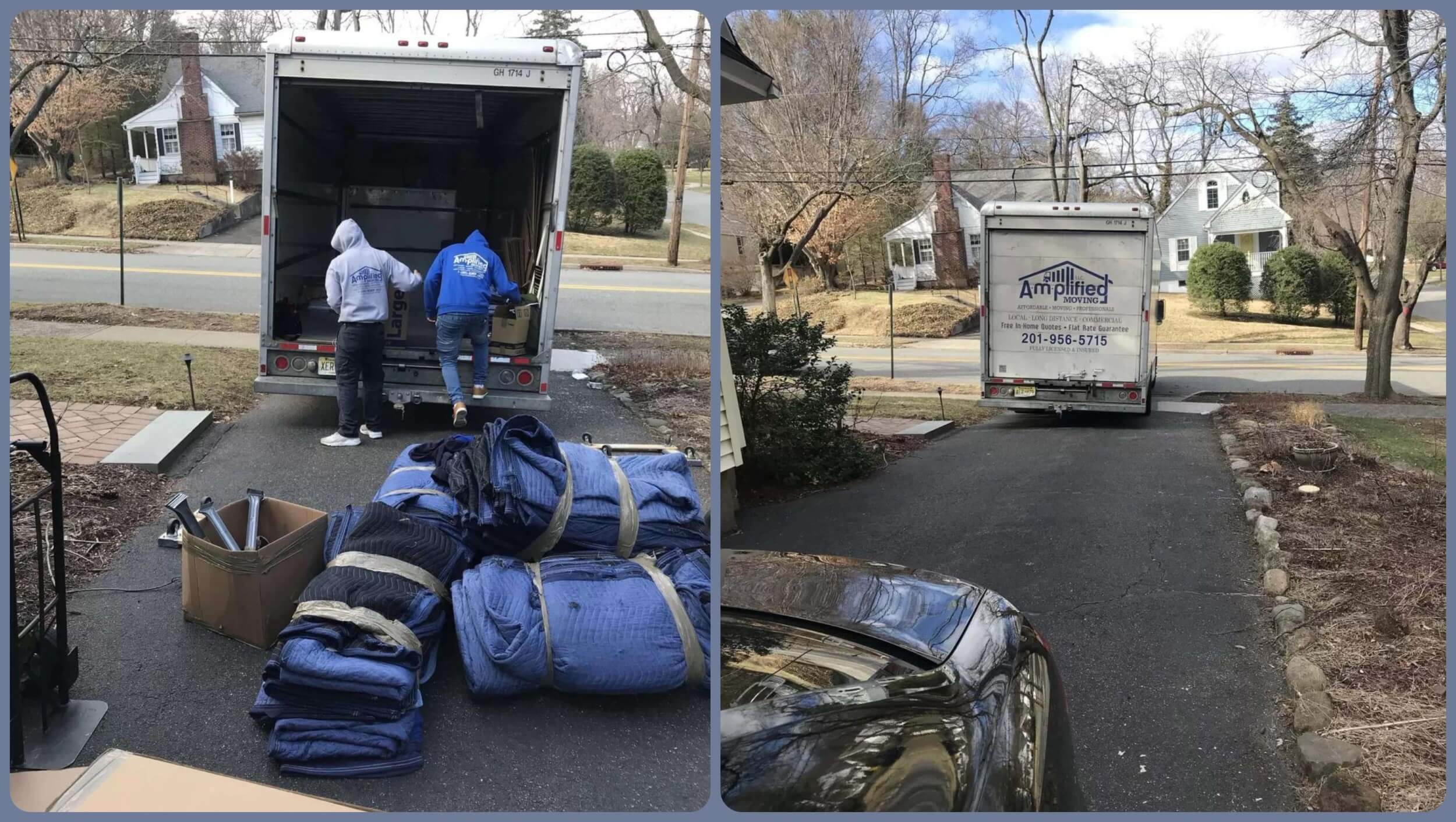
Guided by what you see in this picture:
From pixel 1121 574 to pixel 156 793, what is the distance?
205 inches

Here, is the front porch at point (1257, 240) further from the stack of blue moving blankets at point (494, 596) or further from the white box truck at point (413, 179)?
the stack of blue moving blankets at point (494, 596)

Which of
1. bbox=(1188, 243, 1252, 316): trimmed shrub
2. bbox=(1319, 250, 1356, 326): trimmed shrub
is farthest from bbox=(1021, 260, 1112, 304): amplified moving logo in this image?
bbox=(1188, 243, 1252, 316): trimmed shrub

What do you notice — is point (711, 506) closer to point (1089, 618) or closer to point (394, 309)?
point (1089, 618)

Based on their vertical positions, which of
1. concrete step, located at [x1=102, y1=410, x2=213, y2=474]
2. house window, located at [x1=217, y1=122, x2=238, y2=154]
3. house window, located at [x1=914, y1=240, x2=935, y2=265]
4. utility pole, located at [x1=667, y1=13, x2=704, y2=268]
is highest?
house window, located at [x1=914, y1=240, x2=935, y2=265]

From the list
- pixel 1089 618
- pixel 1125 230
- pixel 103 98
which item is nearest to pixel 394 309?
pixel 103 98

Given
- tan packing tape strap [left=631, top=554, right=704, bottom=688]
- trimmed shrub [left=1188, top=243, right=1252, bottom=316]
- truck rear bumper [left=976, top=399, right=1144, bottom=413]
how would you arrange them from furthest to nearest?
1. trimmed shrub [left=1188, top=243, right=1252, bottom=316]
2. truck rear bumper [left=976, top=399, right=1144, bottom=413]
3. tan packing tape strap [left=631, top=554, right=704, bottom=688]

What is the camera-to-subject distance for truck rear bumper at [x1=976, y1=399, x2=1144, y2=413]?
12148 millimetres

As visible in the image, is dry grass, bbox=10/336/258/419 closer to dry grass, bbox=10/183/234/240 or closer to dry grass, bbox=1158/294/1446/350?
dry grass, bbox=10/183/234/240

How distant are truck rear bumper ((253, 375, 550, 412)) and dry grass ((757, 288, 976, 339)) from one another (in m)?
8.54

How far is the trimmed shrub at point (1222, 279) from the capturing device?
3105 cm

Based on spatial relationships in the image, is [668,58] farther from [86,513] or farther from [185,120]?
[185,120]

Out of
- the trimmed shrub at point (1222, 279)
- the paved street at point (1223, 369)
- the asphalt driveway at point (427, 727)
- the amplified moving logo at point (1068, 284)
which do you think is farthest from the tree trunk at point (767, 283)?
Answer: the trimmed shrub at point (1222, 279)

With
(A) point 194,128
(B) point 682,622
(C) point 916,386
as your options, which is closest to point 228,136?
(A) point 194,128

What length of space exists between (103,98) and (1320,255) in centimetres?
3130
